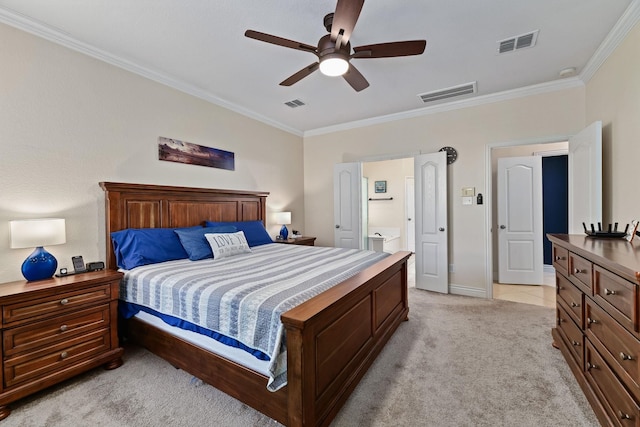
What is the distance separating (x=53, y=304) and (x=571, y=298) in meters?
3.63

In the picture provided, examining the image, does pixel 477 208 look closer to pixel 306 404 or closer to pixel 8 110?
pixel 306 404

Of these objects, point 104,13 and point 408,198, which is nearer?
point 104,13

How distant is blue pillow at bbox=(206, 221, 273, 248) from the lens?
11.8 ft

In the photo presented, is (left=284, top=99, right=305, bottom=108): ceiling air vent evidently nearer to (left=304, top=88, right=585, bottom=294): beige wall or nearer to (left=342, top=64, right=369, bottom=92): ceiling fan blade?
(left=304, top=88, right=585, bottom=294): beige wall

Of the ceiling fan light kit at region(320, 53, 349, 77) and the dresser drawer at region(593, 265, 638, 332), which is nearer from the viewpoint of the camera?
the dresser drawer at region(593, 265, 638, 332)

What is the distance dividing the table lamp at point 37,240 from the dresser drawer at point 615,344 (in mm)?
3447

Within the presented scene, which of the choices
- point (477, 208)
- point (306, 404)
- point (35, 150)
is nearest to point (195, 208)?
point (35, 150)

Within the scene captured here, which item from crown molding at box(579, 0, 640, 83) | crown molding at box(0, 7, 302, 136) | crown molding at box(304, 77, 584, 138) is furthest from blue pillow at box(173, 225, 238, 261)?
crown molding at box(579, 0, 640, 83)

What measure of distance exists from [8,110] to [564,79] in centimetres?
547

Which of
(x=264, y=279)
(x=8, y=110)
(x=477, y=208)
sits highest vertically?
(x=8, y=110)

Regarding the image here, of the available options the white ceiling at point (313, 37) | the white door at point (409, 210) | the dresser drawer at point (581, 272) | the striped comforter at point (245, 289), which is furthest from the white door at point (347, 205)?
the dresser drawer at point (581, 272)

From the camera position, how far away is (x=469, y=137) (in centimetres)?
395

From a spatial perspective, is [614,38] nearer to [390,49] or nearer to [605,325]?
[390,49]

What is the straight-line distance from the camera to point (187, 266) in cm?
242
